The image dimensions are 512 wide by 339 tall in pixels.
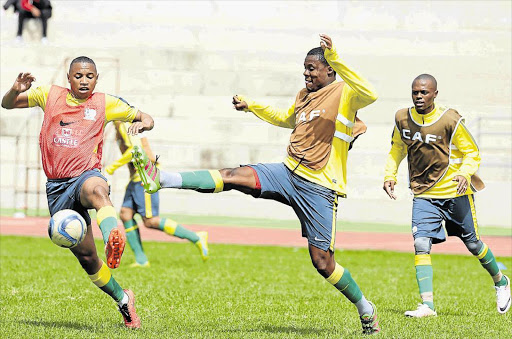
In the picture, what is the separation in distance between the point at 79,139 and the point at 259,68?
19933 mm

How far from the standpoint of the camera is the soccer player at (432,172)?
31.0ft

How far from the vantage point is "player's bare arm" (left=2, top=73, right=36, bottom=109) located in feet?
25.8

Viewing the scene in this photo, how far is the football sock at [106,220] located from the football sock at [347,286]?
1.93m

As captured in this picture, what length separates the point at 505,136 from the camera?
80.3 ft

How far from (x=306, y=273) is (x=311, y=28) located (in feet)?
54.3

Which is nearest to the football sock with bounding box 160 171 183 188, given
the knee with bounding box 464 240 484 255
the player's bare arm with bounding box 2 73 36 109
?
the player's bare arm with bounding box 2 73 36 109

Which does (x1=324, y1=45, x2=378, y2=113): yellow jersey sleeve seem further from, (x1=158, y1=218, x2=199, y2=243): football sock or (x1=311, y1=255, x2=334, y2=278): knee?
(x1=158, y1=218, x2=199, y2=243): football sock

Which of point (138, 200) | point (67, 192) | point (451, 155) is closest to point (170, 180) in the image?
point (67, 192)

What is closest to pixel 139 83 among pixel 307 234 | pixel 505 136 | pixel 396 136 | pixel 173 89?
pixel 173 89

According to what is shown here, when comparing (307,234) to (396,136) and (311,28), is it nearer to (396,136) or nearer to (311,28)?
(396,136)

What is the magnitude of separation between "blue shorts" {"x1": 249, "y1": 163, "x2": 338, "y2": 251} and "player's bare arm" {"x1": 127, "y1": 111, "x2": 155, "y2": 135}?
0.99m

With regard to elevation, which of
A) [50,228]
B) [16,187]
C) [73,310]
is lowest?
[16,187]

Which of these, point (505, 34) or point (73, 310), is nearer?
point (73, 310)

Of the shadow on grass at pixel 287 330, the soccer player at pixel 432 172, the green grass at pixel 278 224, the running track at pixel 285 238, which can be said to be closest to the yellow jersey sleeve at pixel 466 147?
the soccer player at pixel 432 172
